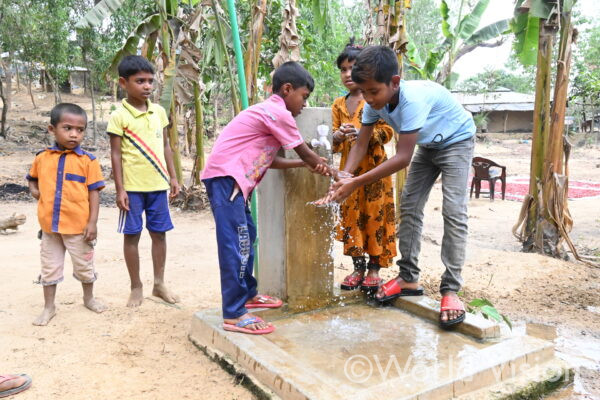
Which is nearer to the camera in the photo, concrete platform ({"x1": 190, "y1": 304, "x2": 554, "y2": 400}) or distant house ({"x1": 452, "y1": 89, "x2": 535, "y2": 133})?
concrete platform ({"x1": 190, "y1": 304, "x2": 554, "y2": 400})

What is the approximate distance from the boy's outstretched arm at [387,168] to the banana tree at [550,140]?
11.4 feet

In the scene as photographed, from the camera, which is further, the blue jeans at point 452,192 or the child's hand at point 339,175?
the blue jeans at point 452,192

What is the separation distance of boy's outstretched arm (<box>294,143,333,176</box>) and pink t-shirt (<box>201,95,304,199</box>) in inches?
1.5

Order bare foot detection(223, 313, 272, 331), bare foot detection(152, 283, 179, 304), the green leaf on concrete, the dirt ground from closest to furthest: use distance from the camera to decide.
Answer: the dirt ground < bare foot detection(223, 313, 272, 331) < the green leaf on concrete < bare foot detection(152, 283, 179, 304)

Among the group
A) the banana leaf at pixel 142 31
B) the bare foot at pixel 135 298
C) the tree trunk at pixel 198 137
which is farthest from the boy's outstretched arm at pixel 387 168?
the tree trunk at pixel 198 137

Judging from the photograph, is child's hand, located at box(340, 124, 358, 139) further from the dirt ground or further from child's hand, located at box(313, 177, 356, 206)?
the dirt ground

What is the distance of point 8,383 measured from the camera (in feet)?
7.29

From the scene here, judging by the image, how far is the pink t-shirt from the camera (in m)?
2.55

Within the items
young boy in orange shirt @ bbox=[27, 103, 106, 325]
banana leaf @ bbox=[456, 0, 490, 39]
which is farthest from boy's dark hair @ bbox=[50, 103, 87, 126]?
banana leaf @ bbox=[456, 0, 490, 39]

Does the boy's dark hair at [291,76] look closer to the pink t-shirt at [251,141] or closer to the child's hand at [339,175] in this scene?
the pink t-shirt at [251,141]

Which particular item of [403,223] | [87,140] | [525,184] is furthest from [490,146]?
[403,223]

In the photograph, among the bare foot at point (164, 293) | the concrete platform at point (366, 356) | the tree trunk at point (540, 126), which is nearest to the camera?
the concrete platform at point (366, 356)

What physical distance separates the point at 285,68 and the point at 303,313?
1.43 m

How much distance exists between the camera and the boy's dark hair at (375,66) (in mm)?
2486
